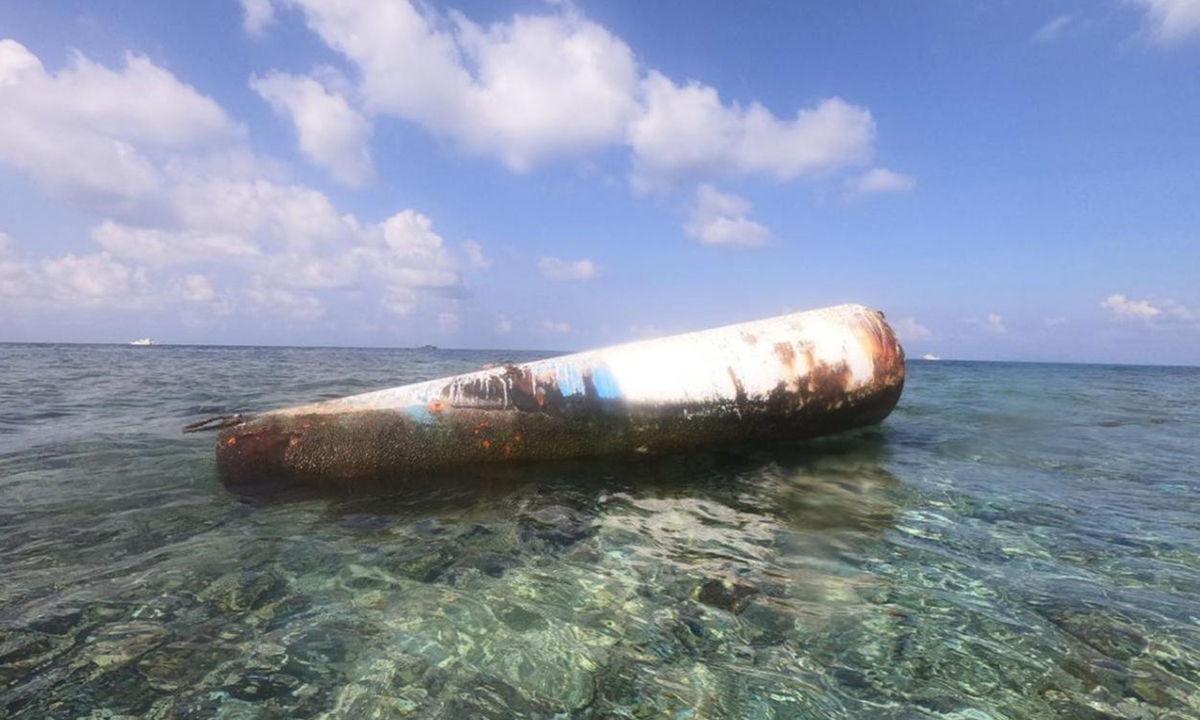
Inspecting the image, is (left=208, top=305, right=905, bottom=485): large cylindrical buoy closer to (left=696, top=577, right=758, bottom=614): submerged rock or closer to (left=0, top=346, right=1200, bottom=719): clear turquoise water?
(left=0, top=346, right=1200, bottom=719): clear turquoise water

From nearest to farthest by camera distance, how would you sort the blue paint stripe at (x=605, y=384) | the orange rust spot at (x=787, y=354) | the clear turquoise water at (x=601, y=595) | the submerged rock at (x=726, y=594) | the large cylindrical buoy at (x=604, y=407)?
1. the clear turquoise water at (x=601, y=595)
2. the submerged rock at (x=726, y=594)
3. the large cylindrical buoy at (x=604, y=407)
4. the blue paint stripe at (x=605, y=384)
5. the orange rust spot at (x=787, y=354)

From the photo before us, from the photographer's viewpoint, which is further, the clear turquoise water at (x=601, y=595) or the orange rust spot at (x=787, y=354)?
the orange rust spot at (x=787, y=354)

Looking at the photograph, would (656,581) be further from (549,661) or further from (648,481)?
(648,481)

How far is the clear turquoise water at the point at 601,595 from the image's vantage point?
199 cm

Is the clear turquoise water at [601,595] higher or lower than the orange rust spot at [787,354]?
lower

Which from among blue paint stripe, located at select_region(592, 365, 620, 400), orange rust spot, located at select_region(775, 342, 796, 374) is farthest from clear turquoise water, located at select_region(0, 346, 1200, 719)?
orange rust spot, located at select_region(775, 342, 796, 374)

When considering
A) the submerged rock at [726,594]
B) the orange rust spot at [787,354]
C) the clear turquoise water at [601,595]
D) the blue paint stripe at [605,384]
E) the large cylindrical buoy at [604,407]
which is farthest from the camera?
the orange rust spot at [787,354]

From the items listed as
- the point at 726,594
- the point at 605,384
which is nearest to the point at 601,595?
the point at 726,594

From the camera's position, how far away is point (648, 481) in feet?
15.8

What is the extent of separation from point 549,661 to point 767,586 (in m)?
1.24

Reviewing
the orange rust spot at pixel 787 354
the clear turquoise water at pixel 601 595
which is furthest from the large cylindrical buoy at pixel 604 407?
the clear turquoise water at pixel 601 595

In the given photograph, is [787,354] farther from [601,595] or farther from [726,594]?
[601,595]

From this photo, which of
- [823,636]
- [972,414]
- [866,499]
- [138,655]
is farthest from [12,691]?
[972,414]

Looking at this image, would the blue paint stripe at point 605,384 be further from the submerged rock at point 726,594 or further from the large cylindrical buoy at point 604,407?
the submerged rock at point 726,594
